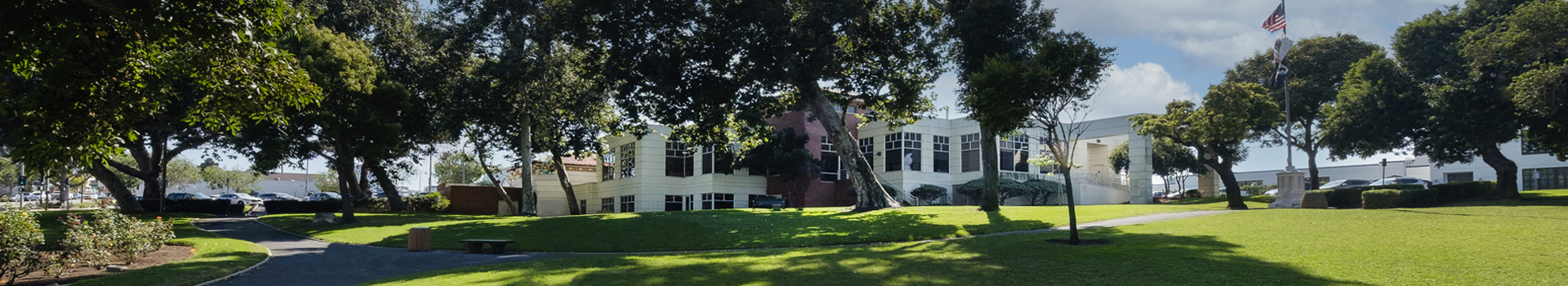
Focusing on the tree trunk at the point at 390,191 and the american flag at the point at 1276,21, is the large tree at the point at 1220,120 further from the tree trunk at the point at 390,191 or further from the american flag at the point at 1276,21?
the tree trunk at the point at 390,191

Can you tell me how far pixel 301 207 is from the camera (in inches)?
1743

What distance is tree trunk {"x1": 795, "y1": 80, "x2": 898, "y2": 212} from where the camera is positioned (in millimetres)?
29672

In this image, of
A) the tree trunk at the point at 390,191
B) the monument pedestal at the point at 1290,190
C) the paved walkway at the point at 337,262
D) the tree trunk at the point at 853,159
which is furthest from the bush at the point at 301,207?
the monument pedestal at the point at 1290,190

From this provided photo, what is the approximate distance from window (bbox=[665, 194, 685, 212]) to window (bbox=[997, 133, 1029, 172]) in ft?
60.8

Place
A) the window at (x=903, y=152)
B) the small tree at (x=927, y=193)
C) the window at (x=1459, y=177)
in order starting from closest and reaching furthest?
the small tree at (x=927, y=193) < the window at (x=903, y=152) < the window at (x=1459, y=177)

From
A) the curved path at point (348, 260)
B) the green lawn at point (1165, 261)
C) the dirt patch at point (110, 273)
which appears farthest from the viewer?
the curved path at point (348, 260)

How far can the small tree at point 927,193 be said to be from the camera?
45.7 metres

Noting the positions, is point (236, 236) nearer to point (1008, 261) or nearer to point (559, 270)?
point (559, 270)

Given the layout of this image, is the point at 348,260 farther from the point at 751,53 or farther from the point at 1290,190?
the point at 1290,190

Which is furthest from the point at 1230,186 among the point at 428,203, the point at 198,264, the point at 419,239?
the point at 428,203

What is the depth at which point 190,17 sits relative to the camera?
30.3 feet

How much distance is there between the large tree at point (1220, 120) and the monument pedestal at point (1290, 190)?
1142 millimetres

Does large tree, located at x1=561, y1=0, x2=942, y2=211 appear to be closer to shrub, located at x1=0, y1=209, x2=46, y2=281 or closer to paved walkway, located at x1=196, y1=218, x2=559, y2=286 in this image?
paved walkway, located at x1=196, y1=218, x2=559, y2=286

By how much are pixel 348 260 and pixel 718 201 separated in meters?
28.8
